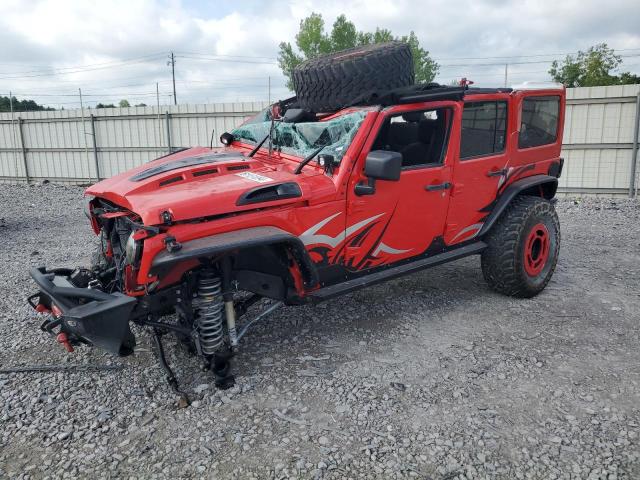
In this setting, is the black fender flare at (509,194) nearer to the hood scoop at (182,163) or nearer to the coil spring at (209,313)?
the hood scoop at (182,163)

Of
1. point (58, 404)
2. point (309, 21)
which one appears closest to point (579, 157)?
point (58, 404)

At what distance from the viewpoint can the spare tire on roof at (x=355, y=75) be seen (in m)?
4.10

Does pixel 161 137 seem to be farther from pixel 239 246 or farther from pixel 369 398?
pixel 369 398

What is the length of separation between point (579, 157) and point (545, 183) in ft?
23.5

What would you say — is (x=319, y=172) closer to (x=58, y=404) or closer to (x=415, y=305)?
(x=415, y=305)

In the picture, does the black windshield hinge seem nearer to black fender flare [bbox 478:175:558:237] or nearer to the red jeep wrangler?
the red jeep wrangler

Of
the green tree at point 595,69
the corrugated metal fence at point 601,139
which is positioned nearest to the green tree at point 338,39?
the green tree at point 595,69

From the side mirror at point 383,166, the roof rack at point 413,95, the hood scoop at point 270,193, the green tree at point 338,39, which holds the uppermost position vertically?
the green tree at point 338,39

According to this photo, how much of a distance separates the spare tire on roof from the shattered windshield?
241 mm

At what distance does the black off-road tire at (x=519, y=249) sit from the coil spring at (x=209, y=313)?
9.14 feet

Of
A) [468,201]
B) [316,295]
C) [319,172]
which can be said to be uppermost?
[319,172]

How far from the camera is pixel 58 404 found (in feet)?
10.9

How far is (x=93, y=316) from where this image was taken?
9.36ft

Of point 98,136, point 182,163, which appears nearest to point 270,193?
point 182,163
